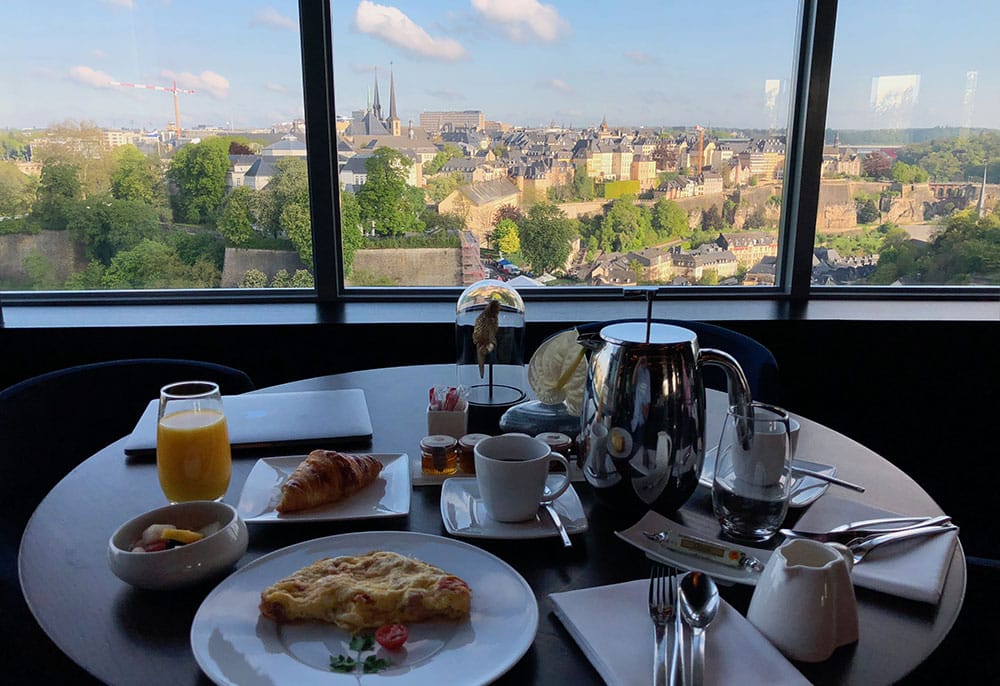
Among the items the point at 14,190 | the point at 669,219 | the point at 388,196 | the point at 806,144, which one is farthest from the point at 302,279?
the point at 806,144

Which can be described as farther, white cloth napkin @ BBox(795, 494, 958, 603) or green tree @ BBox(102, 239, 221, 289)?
green tree @ BBox(102, 239, 221, 289)

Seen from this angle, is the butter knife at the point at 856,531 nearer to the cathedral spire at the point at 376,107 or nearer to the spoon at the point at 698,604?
the spoon at the point at 698,604

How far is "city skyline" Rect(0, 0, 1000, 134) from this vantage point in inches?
88.4

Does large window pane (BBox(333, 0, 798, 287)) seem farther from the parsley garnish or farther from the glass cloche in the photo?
the parsley garnish

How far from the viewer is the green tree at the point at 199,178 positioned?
2.31 metres

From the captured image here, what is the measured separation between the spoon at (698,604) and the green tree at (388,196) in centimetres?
187

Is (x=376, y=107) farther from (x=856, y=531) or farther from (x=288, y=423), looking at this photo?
(x=856, y=531)

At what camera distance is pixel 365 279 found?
8.00 feet

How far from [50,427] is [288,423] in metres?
0.51

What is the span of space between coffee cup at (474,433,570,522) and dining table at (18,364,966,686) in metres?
0.04

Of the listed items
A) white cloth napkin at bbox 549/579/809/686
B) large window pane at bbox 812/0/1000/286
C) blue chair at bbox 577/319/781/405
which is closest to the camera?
white cloth napkin at bbox 549/579/809/686

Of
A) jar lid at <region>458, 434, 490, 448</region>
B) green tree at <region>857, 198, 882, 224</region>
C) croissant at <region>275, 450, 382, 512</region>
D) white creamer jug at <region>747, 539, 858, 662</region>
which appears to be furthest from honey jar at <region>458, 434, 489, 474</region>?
green tree at <region>857, 198, 882, 224</region>

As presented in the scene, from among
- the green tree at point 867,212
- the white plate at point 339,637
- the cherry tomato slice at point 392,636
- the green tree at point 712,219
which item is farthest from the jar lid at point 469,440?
the green tree at point 867,212

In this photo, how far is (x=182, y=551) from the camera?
0.74 metres
